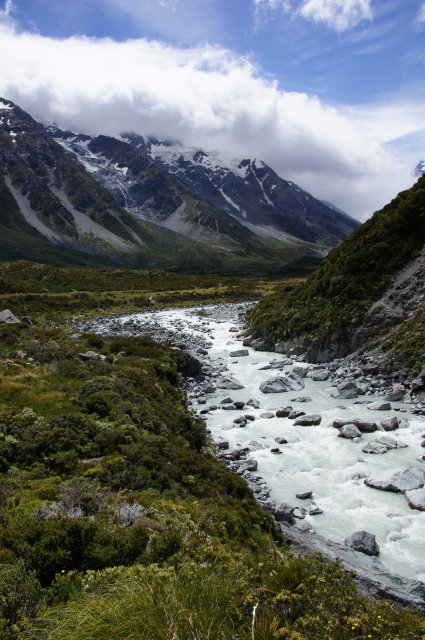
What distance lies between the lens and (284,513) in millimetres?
15625

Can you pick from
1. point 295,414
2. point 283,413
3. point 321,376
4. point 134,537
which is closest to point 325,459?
point 295,414

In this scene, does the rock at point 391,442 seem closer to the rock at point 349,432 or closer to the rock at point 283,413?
the rock at point 349,432

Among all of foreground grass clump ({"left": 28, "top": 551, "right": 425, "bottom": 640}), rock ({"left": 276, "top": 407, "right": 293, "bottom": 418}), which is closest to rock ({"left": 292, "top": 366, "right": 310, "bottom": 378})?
rock ({"left": 276, "top": 407, "right": 293, "bottom": 418})

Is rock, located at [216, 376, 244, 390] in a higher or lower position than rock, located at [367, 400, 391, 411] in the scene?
lower

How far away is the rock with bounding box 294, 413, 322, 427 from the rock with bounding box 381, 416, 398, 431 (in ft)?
11.2

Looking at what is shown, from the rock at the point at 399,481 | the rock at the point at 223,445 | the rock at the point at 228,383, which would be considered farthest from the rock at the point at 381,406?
the rock at the point at 228,383

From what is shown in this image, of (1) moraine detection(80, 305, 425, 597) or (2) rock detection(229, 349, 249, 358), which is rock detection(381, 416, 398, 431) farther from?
(2) rock detection(229, 349, 249, 358)

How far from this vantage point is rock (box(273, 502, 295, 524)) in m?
15.5

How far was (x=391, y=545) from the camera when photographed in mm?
13938

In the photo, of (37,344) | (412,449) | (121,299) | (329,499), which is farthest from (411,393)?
(121,299)

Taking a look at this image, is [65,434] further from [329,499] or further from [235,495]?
[329,499]

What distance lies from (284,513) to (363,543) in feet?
9.48

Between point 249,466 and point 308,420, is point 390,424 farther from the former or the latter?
point 249,466

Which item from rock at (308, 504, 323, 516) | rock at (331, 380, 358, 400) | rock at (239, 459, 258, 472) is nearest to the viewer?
rock at (308, 504, 323, 516)
